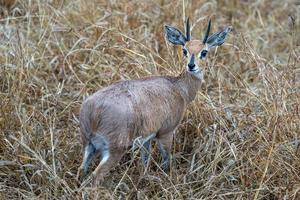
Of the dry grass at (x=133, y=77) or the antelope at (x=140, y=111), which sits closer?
the antelope at (x=140, y=111)

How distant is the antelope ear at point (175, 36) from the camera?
4.50 m

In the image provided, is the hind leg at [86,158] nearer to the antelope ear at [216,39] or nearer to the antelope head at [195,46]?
the antelope head at [195,46]

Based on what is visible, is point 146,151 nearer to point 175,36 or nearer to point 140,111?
point 140,111

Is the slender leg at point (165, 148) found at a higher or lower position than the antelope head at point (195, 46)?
lower

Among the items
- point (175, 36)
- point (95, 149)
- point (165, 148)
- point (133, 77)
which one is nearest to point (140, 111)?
point (95, 149)

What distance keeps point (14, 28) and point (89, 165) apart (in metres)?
1.98

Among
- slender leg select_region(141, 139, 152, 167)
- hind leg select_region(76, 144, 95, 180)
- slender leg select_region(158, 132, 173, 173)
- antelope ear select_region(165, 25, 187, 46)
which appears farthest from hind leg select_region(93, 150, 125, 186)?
antelope ear select_region(165, 25, 187, 46)

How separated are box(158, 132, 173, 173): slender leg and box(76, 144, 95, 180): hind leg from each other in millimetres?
510

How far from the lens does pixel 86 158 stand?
4.09 meters

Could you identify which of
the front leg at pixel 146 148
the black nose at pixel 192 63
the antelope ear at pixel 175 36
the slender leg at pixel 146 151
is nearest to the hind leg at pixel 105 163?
the front leg at pixel 146 148

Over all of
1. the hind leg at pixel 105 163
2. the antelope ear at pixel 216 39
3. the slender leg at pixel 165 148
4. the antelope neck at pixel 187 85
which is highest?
the antelope ear at pixel 216 39

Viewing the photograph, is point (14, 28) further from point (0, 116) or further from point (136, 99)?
point (136, 99)

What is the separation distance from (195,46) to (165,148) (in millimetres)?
709

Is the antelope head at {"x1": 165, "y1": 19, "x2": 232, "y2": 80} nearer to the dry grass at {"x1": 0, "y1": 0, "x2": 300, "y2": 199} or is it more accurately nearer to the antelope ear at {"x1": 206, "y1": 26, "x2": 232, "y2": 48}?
the antelope ear at {"x1": 206, "y1": 26, "x2": 232, "y2": 48}
